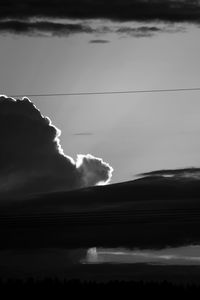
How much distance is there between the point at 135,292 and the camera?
124m

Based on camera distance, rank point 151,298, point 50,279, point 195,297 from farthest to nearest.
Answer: point 50,279 < point 151,298 < point 195,297

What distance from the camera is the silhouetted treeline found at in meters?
120

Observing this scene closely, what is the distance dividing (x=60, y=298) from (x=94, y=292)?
730cm

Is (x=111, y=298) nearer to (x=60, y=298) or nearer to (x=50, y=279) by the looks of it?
(x=60, y=298)

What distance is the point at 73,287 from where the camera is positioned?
13225 centimetres

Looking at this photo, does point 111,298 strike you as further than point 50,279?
No

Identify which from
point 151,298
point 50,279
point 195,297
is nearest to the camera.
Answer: point 195,297

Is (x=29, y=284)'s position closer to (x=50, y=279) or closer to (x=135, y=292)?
(x=50, y=279)

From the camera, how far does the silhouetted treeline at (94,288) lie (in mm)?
120000

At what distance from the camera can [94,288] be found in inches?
5354

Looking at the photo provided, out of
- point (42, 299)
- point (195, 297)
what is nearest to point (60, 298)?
point (42, 299)

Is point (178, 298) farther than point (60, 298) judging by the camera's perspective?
No

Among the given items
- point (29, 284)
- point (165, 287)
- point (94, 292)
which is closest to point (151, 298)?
point (165, 287)

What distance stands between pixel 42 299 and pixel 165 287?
58.6ft
